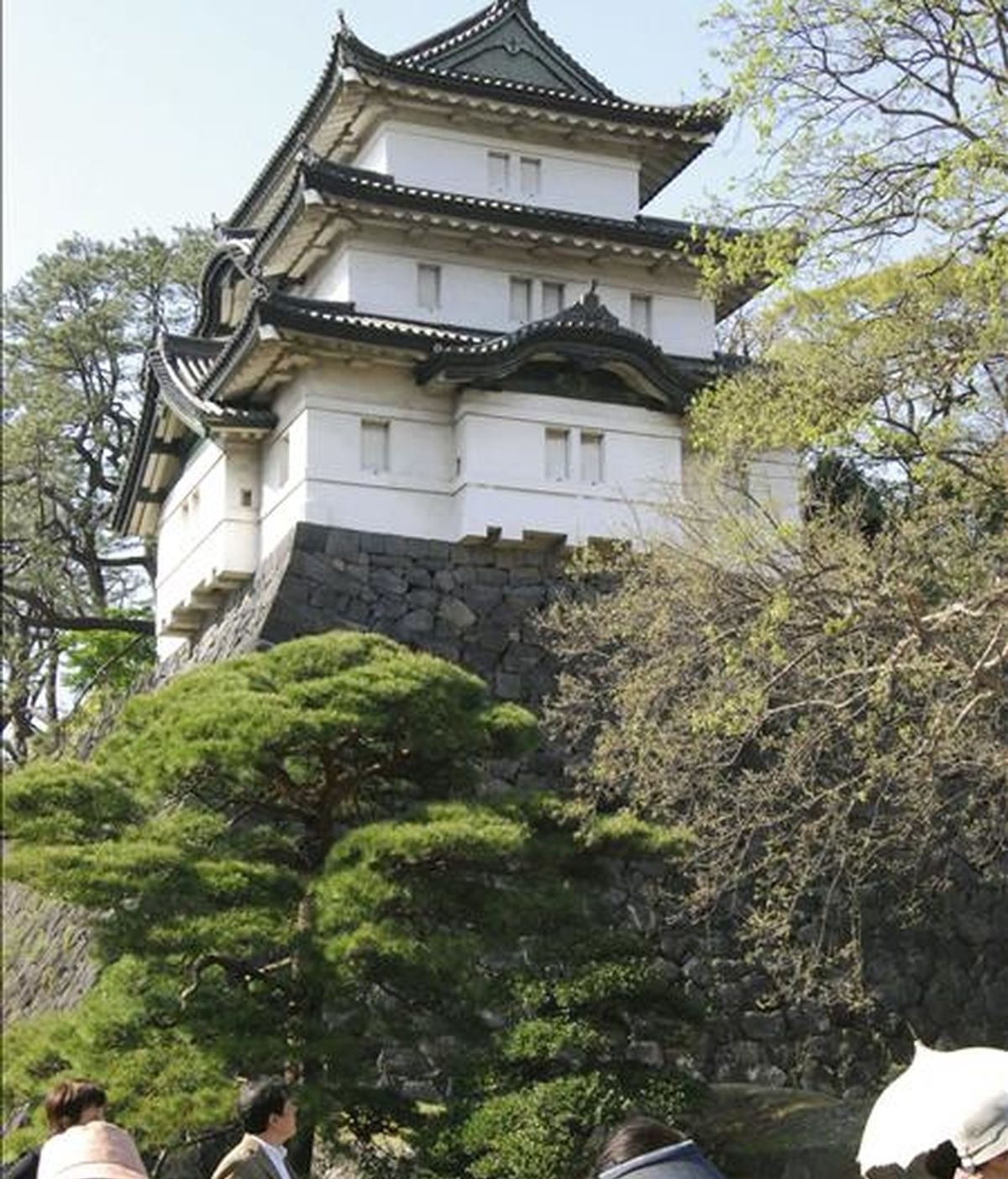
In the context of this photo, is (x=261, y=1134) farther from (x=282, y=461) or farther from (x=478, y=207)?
(x=478, y=207)

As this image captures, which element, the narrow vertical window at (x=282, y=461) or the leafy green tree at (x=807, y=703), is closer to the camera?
the leafy green tree at (x=807, y=703)

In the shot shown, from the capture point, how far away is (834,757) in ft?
49.0

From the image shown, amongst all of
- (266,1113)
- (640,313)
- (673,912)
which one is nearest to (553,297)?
(640,313)

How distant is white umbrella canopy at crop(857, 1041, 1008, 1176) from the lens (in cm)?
293

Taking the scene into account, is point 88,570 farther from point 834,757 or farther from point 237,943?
point 237,943

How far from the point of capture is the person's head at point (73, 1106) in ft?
14.1

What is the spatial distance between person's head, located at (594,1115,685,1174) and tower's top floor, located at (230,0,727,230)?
1591 cm

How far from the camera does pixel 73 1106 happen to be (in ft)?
14.1

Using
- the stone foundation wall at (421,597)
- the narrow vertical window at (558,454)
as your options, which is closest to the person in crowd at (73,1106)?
the stone foundation wall at (421,597)

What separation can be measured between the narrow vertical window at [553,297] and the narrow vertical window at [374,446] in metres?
→ 2.67

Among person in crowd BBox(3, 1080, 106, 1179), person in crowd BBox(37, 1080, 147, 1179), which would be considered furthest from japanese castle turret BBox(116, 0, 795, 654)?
person in crowd BBox(37, 1080, 147, 1179)

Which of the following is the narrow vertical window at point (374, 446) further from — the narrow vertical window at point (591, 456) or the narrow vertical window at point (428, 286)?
the narrow vertical window at point (591, 456)

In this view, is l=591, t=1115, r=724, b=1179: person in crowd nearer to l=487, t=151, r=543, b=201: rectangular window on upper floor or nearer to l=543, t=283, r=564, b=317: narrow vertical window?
l=543, t=283, r=564, b=317: narrow vertical window

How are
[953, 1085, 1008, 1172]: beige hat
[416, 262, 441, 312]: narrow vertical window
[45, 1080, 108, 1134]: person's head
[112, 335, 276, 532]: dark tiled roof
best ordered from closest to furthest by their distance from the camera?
[953, 1085, 1008, 1172]: beige hat
[45, 1080, 108, 1134]: person's head
[112, 335, 276, 532]: dark tiled roof
[416, 262, 441, 312]: narrow vertical window
